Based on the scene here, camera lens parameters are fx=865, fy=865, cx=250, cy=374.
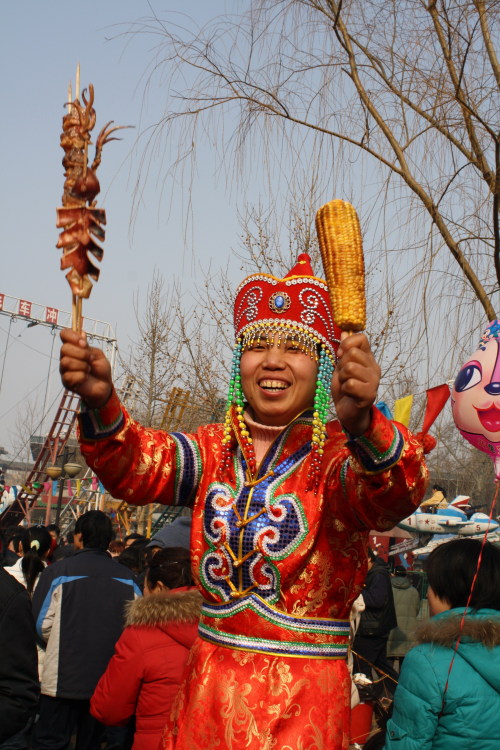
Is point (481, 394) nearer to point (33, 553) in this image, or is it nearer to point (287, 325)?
point (287, 325)

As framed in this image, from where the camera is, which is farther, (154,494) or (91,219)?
(154,494)

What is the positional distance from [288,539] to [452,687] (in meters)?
0.65

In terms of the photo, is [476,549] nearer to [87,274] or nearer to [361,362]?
[361,362]

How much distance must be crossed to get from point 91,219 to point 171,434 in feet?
2.84

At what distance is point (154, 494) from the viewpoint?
2.79 meters

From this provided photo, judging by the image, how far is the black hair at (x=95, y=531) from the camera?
17.2 ft

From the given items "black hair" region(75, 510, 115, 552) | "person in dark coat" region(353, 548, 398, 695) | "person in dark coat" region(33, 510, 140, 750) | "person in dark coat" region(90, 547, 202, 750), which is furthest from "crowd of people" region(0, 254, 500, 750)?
"person in dark coat" region(353, 548, 398, 695)

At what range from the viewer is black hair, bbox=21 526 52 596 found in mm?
5992

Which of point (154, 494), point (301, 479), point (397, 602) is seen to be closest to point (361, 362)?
point (301, 479)

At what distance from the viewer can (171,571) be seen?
14.1 feet

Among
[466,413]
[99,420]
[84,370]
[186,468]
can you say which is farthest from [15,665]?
[466,413]

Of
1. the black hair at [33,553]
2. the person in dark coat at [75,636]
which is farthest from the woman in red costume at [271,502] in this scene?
the black hair at [33,553]

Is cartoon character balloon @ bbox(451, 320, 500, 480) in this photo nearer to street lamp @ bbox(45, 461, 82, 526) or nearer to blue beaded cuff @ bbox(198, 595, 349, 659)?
blue beaded cuff @ bbox(198, 595, 349, 659)

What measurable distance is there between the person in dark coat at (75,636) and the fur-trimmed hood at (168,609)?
921 mm
